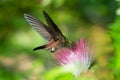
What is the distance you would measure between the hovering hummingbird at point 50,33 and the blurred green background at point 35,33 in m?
0.91

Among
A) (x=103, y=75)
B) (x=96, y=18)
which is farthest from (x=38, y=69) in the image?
(x=103, y=75)

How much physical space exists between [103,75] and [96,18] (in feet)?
6.00

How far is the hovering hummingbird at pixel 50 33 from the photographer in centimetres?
113

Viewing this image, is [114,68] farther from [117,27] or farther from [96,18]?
[96,18]

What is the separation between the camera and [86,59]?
3.71ft

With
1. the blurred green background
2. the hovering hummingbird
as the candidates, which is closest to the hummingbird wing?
the hovering hummingbird

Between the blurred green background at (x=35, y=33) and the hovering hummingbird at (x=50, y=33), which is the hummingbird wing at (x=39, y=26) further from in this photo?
the blurred green background at (x=35, y=33)

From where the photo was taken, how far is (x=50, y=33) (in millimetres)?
1155

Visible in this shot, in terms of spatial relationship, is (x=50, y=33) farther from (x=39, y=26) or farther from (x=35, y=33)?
(x=35, y=33)

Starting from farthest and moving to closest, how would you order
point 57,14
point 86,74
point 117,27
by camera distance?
point 57,14
point 117,27
point 86,74

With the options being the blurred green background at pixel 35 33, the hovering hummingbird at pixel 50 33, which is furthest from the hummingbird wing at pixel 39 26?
the blurred green background at pixel 35 33

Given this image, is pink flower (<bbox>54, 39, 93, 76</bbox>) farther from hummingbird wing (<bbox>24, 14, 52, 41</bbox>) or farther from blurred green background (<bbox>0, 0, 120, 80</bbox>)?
blurred green background (<bbox>0, 0, 120, 80</bbox>)

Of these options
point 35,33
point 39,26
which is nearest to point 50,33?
point 39,26

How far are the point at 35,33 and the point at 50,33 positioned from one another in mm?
1420
